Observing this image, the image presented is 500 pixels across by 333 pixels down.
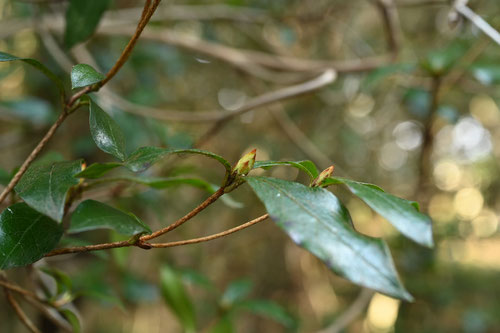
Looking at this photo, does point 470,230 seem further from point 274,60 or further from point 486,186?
point 274,60

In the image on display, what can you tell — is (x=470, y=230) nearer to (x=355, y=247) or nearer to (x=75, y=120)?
(x=75, y=120)

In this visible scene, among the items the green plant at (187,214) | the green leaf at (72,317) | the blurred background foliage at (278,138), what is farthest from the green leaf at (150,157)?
the blurred background foliage at (278,138)

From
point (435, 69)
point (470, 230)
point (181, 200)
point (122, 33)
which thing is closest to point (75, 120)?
point (122, 33)

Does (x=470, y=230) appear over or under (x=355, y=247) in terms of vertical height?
under

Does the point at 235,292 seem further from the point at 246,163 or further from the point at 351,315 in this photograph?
the point at 246,163

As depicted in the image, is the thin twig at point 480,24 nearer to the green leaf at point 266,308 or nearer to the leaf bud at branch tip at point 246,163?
the leaf bud at branch tip at point 246,163

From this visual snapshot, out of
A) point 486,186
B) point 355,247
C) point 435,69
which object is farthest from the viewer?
point 486,186

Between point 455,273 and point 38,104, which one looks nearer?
point 38,104

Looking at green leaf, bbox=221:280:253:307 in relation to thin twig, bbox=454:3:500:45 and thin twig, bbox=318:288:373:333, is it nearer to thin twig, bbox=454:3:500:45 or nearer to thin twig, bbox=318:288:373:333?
thin twig, bbox=318:288:373:333

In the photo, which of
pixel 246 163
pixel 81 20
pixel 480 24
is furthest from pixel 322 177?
pixel 81 20

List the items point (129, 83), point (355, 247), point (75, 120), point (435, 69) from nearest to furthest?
point (355, 247), point (435, 69), point (75, 120), point (129, 83)

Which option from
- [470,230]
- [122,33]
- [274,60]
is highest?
[122,33]
